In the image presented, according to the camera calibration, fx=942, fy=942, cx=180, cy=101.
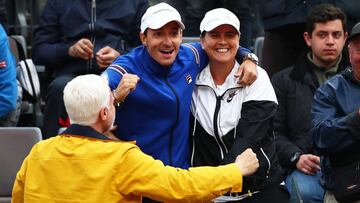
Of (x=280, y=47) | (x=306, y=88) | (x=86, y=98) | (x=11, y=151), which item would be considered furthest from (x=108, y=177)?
(x=280, y=47)

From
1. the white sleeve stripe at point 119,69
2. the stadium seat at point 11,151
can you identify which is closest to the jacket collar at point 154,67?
the white sleeve stripe at point 119,69

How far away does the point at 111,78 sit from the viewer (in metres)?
5.16

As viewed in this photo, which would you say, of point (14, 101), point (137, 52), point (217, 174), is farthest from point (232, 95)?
point (14, 101)

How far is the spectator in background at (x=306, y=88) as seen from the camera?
613cm

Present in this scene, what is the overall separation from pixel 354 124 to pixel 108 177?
163 centimetres

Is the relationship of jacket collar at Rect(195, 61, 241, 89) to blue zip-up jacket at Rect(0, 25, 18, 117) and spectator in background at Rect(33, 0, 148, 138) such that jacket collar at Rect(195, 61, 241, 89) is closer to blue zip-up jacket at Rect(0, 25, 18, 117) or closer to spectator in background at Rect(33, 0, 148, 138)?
spectator in background at Rect(33, 0, 148, 138)

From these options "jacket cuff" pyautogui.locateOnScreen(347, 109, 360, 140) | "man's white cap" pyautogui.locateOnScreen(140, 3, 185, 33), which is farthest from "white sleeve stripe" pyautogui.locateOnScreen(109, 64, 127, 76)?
"jacket cuff" pyautogui.locateOnScreen(347, 109, 360, 140)

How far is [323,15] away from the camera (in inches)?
259

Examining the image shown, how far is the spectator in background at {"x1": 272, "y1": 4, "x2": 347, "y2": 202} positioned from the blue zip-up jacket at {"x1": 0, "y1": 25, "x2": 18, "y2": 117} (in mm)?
1873

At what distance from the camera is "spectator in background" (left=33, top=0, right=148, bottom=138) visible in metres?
7.06

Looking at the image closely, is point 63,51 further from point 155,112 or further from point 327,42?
point 155,112

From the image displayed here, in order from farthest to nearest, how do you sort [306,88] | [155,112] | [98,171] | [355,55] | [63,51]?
[63,51] < [306,88] < [355,55] < [155,112] < [98,171]

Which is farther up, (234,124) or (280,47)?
(280,47)

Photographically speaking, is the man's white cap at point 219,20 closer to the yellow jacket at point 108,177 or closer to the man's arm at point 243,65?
the man's arm at point 243,65
